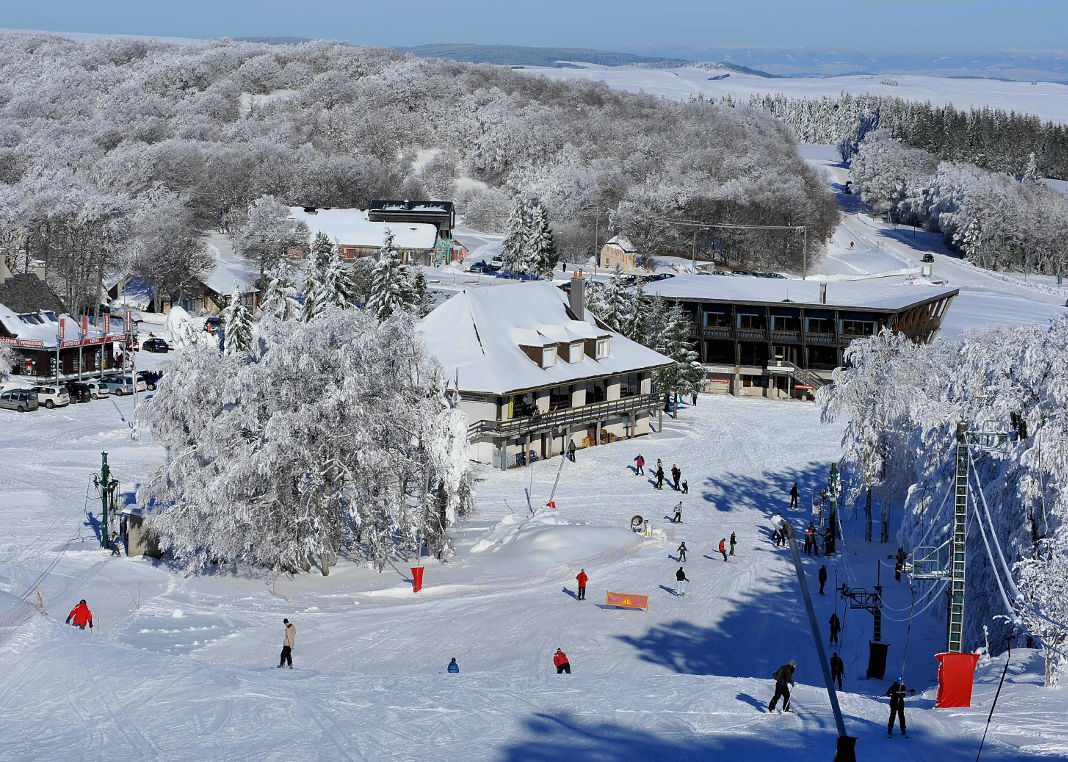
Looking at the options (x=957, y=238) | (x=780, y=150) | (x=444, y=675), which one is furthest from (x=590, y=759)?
(x=780, y=150)

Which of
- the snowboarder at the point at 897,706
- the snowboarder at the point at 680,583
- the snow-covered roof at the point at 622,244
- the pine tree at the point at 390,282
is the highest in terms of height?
the pine tree at the point at 390,282

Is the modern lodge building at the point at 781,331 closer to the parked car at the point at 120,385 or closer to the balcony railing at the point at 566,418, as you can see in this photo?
the balcony railing at the point at 566,418

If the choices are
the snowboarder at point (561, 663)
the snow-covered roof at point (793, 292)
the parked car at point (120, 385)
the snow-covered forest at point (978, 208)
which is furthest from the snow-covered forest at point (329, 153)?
the snowboarder at point (561, 663)

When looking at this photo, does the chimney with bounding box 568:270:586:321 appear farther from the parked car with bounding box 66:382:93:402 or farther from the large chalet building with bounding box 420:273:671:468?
the parked car with bounding box 66:382:93:402

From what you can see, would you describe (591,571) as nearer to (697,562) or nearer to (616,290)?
(697,562)

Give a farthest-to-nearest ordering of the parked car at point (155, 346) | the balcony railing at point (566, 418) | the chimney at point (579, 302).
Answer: the parked car at point (155, 346), the chimney at point (579, 302), the balcony railing at point (566, 418)

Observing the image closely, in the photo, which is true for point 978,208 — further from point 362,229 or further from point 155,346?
point 155,346

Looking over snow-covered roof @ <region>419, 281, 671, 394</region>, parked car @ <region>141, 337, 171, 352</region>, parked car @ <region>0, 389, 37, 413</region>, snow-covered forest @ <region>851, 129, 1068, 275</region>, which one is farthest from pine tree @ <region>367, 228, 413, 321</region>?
snow-covered forest @ <region>851, 129, 1068, 275</region>

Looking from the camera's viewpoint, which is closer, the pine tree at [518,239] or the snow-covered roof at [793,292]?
the snow-covered roof at [793,292]

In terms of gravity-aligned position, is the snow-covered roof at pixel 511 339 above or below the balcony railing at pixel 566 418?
above
